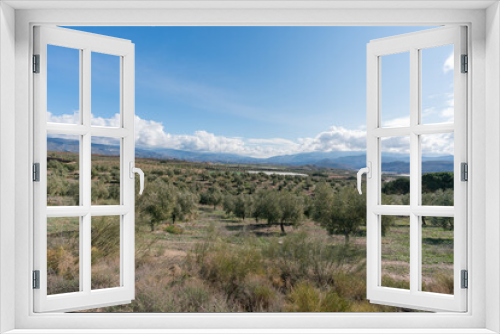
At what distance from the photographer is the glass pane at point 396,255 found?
12.5ft

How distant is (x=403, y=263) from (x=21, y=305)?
3795mm

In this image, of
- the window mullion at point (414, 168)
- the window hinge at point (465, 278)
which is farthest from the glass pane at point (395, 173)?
the window hinge at point (465, 278)

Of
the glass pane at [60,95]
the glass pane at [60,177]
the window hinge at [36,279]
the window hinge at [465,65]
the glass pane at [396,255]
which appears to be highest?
the glass pane at [60,95]

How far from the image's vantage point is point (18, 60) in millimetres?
1683

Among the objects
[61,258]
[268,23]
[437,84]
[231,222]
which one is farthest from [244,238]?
[268,23]

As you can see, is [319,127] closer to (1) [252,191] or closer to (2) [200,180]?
(1) [252,191]

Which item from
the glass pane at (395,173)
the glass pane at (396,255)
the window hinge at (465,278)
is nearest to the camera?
the window hinge at (465,278)

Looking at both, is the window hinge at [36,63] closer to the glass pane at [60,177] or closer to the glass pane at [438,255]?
the glass pane at [60,177]

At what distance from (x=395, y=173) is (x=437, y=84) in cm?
115

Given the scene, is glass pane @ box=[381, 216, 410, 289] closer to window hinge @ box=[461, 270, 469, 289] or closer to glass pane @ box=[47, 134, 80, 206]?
window hinge @ box=[461, 270, 469, 289]

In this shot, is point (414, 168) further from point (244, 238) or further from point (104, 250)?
point (244, 238)

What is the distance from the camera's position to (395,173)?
4.11 m

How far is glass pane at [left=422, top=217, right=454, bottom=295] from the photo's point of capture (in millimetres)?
3422

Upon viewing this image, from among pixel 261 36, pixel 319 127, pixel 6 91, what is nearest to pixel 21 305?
pixel 6 91
